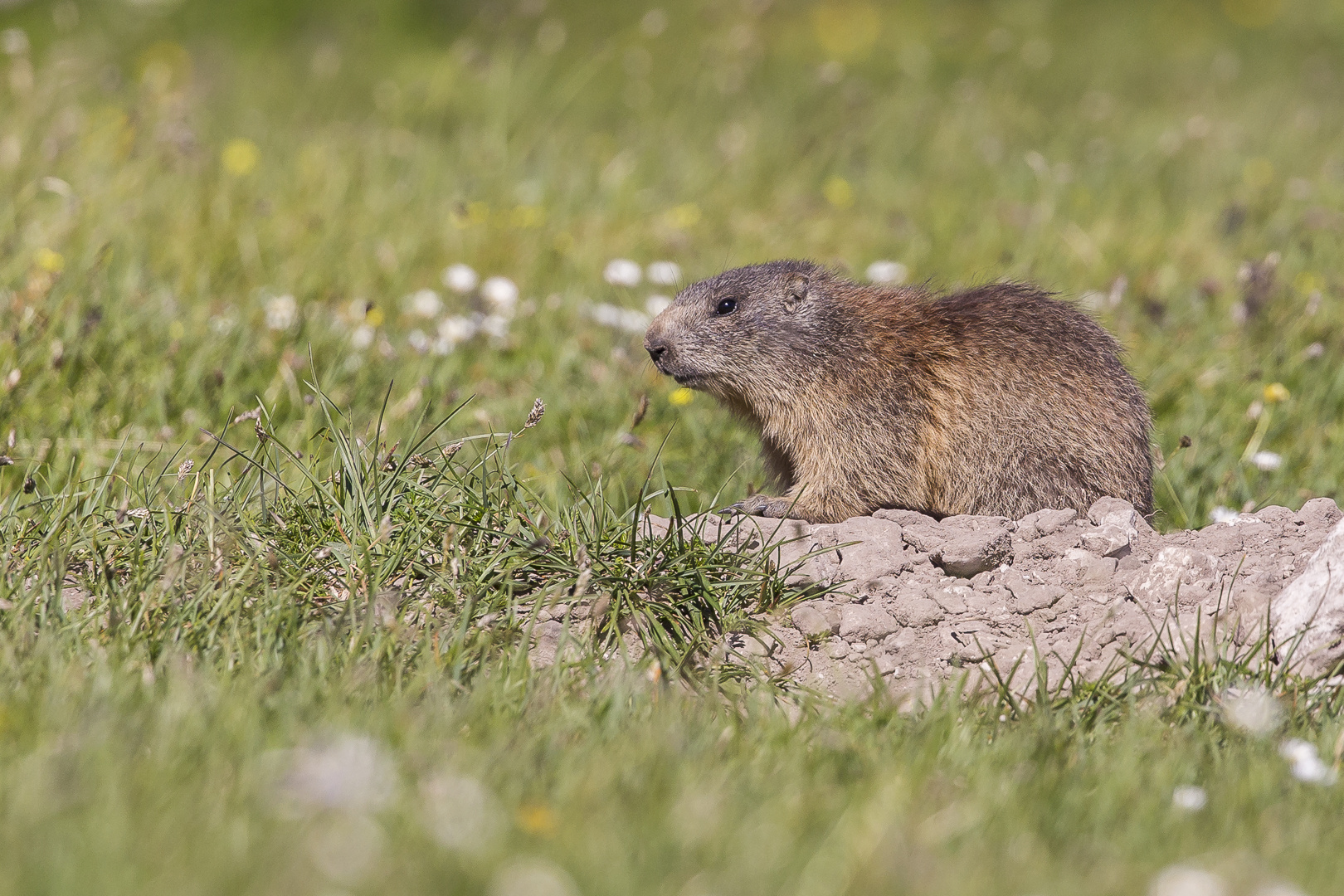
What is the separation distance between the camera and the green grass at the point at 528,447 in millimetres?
2293

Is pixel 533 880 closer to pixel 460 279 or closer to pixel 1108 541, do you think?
pixel 1108 541

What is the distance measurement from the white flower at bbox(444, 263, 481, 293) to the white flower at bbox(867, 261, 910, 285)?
1825mm

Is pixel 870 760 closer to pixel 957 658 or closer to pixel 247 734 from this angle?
pixel 957 658

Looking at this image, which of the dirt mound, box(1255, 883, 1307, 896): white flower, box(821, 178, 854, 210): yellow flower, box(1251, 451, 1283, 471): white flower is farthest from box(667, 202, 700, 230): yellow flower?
box(1255, 883, 1307, 896): white flower

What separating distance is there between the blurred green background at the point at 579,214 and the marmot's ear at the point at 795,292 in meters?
0.55

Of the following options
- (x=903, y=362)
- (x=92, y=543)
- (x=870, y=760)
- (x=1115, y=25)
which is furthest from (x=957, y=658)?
(x=1115, y=25)

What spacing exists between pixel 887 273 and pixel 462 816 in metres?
4.48

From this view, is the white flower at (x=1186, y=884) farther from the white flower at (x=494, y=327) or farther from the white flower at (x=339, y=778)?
the white flower at (x=494, y=327)

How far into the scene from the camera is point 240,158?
7.48m

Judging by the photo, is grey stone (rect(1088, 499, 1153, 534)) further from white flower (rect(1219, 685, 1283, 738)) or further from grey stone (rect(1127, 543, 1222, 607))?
white flower (rect(1219, 685, 1283, 738))

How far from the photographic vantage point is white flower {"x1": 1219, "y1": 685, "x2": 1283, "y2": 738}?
2.99m

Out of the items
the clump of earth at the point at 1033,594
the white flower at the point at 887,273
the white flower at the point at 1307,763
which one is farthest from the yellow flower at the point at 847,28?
the white flower at the point at 1307,763

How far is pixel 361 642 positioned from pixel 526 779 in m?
0.79

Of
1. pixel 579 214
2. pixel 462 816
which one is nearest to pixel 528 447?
pixel 579 214
